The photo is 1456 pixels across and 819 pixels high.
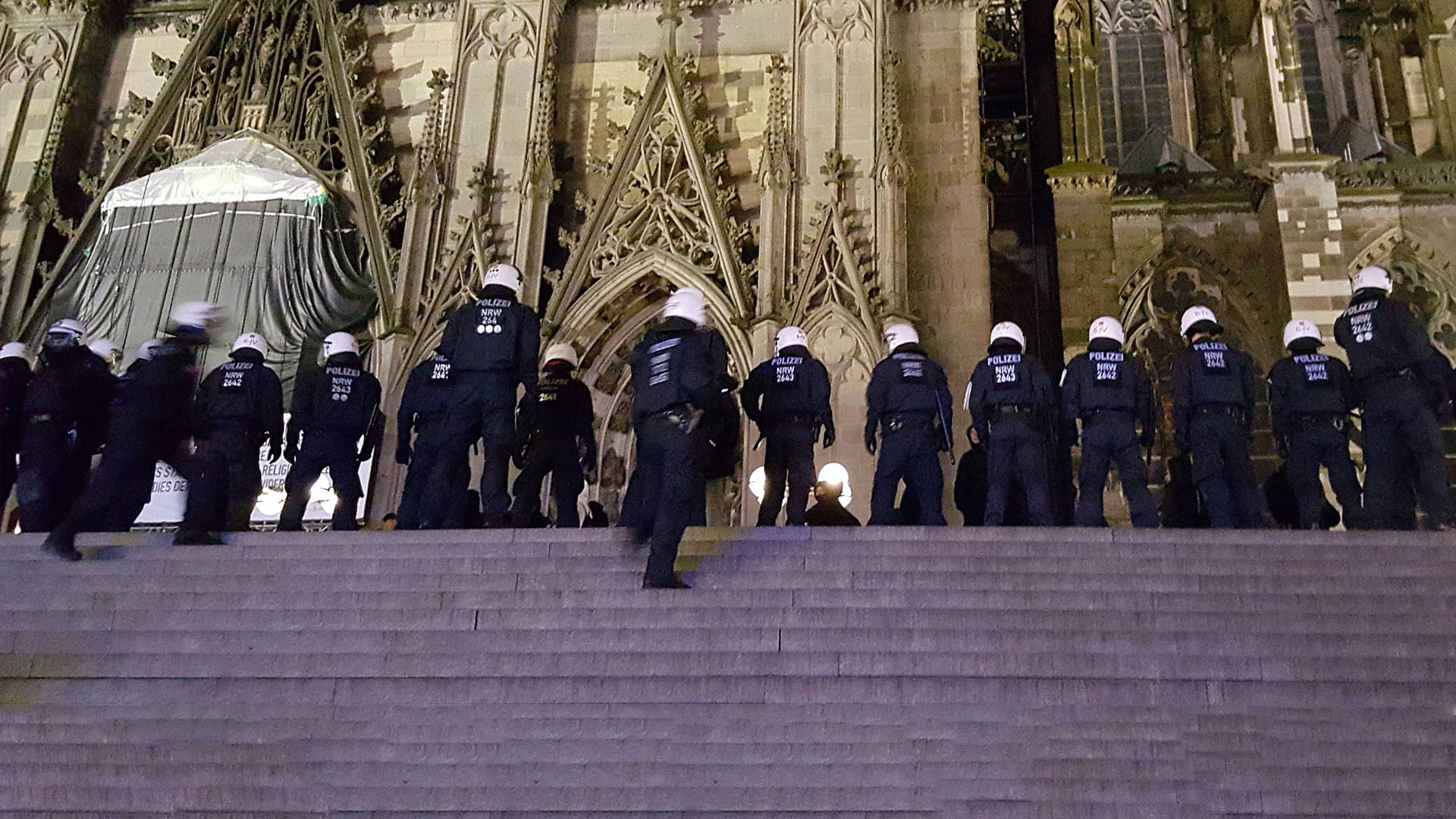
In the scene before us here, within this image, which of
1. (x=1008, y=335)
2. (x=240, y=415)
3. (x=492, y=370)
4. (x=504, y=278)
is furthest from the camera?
(x=1008, y=335)

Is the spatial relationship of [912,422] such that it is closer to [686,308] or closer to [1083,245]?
[686,308]

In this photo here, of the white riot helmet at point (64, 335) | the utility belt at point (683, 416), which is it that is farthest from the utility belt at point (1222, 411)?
the white riot helmet at point (64, 335)

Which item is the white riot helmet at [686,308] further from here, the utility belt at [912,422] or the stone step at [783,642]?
the utility belt at [912,422]

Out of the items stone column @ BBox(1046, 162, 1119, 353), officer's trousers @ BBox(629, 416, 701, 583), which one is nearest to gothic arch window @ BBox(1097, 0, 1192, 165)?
stone column @ BBox(1046, 162, 1119, 353)

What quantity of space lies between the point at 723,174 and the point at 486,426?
8.14m

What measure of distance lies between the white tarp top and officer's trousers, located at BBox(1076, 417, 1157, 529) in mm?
11155

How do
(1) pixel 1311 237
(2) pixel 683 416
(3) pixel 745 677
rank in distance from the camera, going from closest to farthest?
(3) pixel 745 677 < (2) pixel 683 416 < (1) pixel 1311 237

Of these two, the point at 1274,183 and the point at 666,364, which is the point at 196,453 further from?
the point at 1274,183

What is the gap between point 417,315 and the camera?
15.5 metres

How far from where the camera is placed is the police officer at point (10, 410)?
997 cm

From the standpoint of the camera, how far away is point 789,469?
987 cm

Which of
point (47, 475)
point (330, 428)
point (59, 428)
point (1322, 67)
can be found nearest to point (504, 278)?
point (330, 428)

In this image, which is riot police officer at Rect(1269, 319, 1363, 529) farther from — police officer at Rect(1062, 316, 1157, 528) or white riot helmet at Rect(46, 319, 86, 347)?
white riot helmet at Rect(46, 319, 86, 347)

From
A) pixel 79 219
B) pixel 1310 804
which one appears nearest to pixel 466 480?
pixel 1310 804
